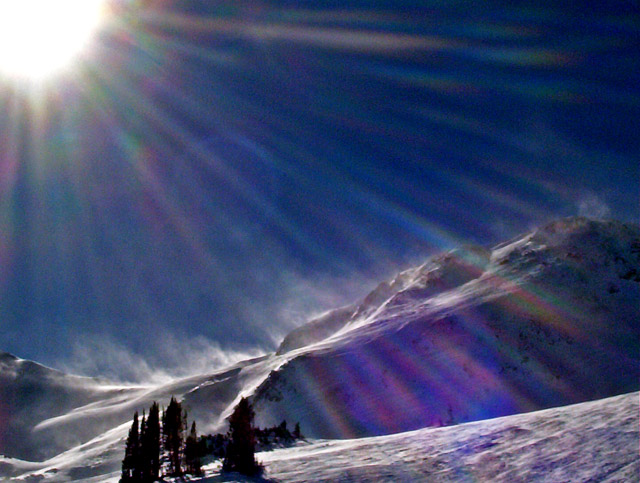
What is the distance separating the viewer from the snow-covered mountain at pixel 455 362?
87688 millimetres

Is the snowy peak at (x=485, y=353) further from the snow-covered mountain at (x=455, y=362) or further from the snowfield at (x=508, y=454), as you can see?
the snowfield at (x=508, y=454)

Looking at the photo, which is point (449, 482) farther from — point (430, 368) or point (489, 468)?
point (430, 368)

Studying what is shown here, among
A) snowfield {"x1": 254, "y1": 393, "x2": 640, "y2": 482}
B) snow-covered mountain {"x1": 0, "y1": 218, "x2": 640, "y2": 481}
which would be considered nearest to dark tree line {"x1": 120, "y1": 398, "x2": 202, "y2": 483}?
snowfield {"x1": 254, "y1": 393, "x2": 640, "y2": 482}

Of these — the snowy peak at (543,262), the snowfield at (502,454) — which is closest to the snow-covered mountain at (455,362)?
the snowy peak at (543,262)

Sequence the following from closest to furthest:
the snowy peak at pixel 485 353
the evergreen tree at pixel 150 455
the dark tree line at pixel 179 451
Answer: the dark tree line at pixel 179 451, the evergreen tree at pixel 150 455, the snowy peak at pixel 485 353

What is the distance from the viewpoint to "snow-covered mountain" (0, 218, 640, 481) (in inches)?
3452

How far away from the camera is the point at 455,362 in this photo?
100938mm

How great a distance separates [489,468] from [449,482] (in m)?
1.86

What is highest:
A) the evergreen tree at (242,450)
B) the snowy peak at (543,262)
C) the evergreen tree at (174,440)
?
the snowy peak at (543,262)

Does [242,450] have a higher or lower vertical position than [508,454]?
higher

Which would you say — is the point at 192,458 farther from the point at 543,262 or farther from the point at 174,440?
the point at 543,262

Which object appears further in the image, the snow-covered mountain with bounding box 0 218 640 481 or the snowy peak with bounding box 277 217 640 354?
the snowy peak with bounding box 277 217 640 354

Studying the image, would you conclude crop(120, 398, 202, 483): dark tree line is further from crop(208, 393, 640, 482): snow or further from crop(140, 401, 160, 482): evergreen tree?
crop(208, 393, 640, 482): snow

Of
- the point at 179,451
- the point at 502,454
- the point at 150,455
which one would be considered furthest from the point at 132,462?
the point at 502,454
